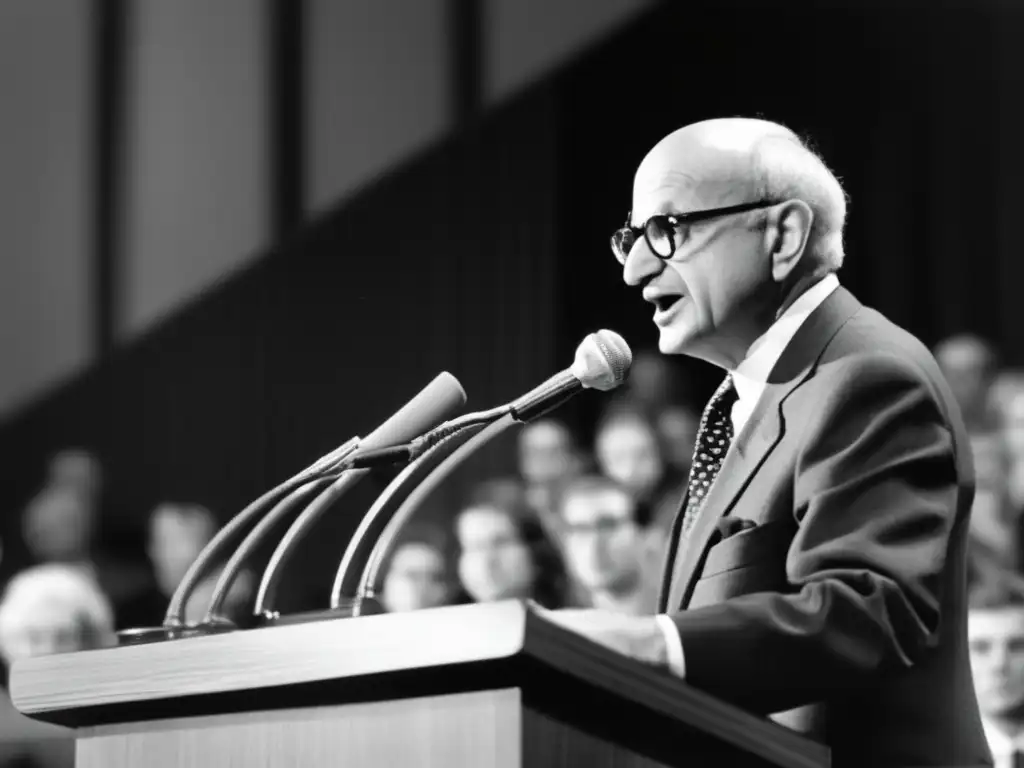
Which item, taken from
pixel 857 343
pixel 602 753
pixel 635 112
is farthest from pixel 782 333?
pixel 635 112

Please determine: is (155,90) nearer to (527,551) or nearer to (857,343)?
(527,551)

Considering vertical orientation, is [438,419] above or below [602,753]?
above

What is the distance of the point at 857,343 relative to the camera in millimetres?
1295

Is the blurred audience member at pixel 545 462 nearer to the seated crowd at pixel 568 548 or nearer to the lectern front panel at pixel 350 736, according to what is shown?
the seated crowd at pixel 568 548

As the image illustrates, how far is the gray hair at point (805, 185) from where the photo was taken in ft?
4.52

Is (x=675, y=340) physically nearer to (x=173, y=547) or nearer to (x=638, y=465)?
(x=638, y=465)

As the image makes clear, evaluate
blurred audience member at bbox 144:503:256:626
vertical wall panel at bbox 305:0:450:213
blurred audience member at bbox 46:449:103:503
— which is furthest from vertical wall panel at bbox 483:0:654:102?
blurred audience member at bbox 144:503:256:626

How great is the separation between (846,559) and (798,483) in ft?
0.33

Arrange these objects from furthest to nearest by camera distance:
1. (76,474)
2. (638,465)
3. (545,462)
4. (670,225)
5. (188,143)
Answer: (188,143) < (76,474) < (545,462) < (638,465) < (670,225)

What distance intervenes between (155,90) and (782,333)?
512 centimetres

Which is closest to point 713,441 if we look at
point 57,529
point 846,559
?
point 846,559

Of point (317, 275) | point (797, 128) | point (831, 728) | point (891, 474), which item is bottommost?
point (831, 728)

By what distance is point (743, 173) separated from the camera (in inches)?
53.9

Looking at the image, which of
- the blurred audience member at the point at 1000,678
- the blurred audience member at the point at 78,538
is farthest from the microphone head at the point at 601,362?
the blurred audience member at the point at 78,538
